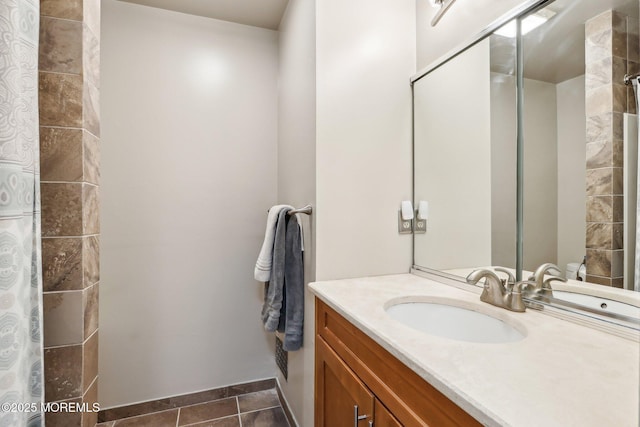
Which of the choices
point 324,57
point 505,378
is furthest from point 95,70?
point 505,378

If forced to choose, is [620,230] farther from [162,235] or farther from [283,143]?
[162,235]

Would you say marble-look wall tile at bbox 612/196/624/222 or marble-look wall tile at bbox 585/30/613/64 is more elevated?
marble-look wall tile at bbox 585/30/613/64

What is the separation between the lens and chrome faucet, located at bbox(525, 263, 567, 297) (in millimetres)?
927

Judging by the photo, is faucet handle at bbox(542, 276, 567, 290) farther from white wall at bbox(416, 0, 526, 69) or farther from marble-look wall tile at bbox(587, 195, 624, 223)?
white wall at bbox(416, 0, 526, 69)

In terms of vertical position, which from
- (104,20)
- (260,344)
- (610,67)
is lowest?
(260,344)

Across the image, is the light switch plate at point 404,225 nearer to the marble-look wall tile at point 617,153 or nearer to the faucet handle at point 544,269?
the faucet handle at point 544,269

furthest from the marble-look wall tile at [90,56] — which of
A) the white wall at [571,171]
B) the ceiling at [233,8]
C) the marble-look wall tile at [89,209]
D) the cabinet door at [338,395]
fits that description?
the white wall at [571,171]

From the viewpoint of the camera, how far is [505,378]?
0.55 meters

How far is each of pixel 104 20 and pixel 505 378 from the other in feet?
8.05

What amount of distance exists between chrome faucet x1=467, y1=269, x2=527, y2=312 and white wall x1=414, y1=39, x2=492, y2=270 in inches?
7.5

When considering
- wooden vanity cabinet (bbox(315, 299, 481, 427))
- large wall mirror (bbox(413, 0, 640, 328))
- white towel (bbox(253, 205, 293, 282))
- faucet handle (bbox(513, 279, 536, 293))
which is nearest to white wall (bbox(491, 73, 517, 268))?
large wall mirror (bbox(413, 0, 640, 328))

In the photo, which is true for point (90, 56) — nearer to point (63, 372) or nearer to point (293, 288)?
point (63, 372)

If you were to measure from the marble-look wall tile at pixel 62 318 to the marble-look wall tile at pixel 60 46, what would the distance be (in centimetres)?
72

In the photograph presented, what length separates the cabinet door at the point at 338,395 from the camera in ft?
2.86
